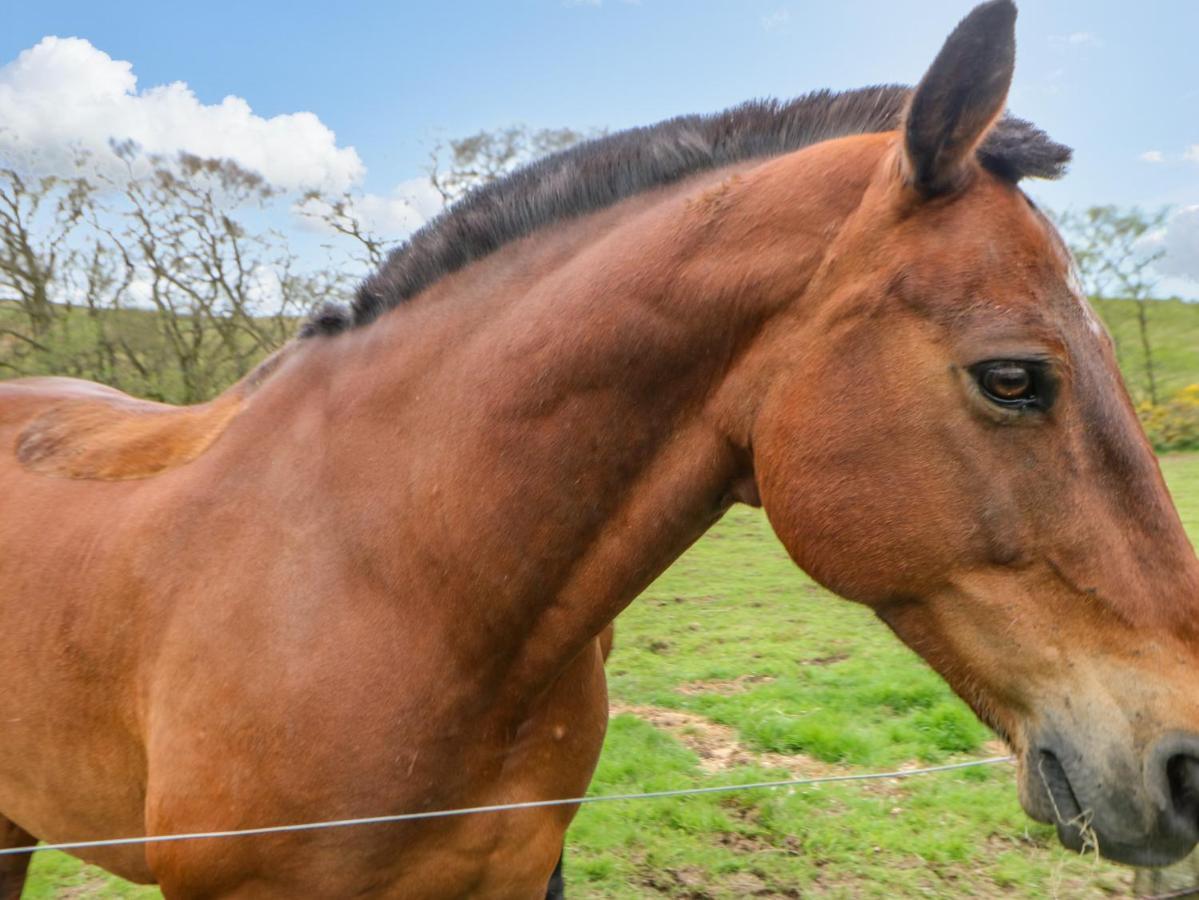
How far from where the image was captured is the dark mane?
5.98ft

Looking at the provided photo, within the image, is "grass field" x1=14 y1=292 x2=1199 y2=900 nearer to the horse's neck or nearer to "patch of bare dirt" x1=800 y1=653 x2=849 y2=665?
"patch of bare dirt" x1=800 y1=653 x2=849 y2=665

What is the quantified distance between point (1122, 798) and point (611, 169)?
155cm

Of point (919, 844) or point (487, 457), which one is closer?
point (487, 457)

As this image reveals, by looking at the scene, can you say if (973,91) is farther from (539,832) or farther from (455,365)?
(539,832)

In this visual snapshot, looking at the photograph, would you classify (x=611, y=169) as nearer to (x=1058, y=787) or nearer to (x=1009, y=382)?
(x=1009, y=382)

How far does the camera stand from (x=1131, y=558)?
141 cm

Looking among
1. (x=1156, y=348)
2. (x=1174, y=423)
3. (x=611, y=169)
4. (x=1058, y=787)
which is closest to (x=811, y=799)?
(x=1058, y=787)

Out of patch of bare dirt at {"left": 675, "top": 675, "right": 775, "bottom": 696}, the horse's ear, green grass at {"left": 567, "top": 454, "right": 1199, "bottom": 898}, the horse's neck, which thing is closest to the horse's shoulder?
the horse's neck

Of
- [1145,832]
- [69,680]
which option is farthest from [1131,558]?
[69,680]

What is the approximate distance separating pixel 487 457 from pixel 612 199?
64cm

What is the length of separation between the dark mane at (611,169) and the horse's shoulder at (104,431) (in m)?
0.58

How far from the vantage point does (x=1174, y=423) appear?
21.0 m

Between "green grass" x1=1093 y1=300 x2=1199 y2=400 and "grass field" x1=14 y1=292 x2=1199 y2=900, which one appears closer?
"grass field" x1=14 y1=292 x2=1199 y2=900

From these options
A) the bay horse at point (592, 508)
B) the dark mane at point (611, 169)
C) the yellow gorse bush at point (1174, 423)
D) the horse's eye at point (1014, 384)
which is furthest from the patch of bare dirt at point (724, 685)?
the yellow gorse bush at point (1174, 423)
